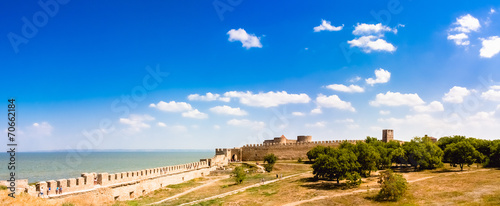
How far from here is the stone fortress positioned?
15645 mm

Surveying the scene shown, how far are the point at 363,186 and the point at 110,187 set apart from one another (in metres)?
17.3

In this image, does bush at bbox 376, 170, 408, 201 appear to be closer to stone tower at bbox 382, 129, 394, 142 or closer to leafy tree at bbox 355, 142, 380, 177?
leafy tree at bbox 355, 142, 380, 177

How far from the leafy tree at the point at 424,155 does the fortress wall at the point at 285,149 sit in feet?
50.7

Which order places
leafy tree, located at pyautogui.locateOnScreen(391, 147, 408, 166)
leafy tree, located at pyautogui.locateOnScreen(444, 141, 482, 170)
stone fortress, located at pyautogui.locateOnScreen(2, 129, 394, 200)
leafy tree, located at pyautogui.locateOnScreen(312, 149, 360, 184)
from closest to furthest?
stone fortress, located at pyautogui.locateOnScreen(2, 129, 394, 200) < leafy tree, located at pyautogui.locateOnScreen(312, 149, 360, 184) < leafy tree, located at pyautogui.locateOnScreen(444, 141, 482, 170) < leafy tree, located at pyautogui.locateOnScreen(391, 147, 408, 166)

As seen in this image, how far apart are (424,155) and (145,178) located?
83.6ft

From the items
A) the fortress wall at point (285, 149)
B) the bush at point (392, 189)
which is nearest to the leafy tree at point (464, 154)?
the bush at point (392, 189)

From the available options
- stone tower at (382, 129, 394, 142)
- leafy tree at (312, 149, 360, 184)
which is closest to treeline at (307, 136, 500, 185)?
leafy tree at (312, 149, 360, 184)

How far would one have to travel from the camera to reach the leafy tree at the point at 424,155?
30844mm

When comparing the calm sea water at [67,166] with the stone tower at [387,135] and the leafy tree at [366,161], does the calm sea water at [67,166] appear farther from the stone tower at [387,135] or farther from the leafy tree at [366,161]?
the stone tower at [387,135]

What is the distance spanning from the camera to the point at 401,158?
3422cm

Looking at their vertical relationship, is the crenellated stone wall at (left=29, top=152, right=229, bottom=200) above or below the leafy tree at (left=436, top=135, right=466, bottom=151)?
below

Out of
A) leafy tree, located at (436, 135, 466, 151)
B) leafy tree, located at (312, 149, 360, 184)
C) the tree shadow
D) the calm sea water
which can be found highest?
leafy tree, located at (436, 135, 466, 151)

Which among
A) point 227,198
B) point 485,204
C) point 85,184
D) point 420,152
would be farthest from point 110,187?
point 420,152

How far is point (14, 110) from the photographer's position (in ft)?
37.5
